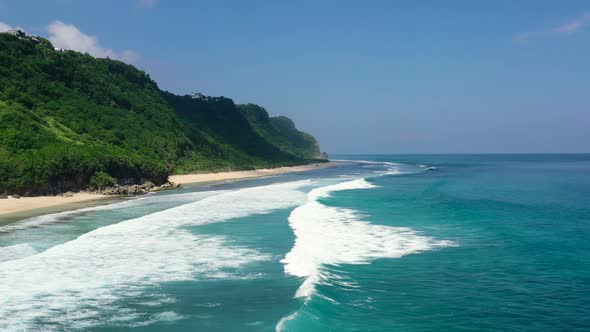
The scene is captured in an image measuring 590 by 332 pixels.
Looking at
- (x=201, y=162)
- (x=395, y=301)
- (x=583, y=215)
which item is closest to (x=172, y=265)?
(x=395, y=301)

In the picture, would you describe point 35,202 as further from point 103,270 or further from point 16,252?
point 103,270

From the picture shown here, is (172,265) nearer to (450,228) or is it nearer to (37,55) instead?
(450,228)

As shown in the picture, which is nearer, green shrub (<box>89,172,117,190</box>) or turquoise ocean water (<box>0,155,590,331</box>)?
turquoise ocean water (<box>0,155,590,331</box>)

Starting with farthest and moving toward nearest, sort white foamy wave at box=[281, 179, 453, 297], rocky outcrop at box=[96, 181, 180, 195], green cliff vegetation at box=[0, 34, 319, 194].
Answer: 1. rocky outcrop at box=[96, 181, 180, 195]
2. green cliff vegetation at box=[0, 34, 319, 194]
3. white foamy wave at box=[281, 179, 453, 297]

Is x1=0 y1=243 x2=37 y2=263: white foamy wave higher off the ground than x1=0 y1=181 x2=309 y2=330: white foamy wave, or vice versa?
x1=0 y1=243 x2=37 y2=263: white foamy wave

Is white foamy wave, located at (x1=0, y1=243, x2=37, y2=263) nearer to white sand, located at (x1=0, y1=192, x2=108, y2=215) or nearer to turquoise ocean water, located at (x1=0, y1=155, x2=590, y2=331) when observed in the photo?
turquoise ocean water, located at (x1=0, y1=155, x2=590, y2=331)

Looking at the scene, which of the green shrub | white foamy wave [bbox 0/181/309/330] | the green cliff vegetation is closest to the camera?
Answer: white foamy wave [bbox 0/181/309/330]

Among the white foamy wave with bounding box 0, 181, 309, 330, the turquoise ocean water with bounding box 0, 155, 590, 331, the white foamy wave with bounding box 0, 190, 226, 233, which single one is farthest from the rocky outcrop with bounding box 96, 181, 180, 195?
the white foamy wave with bounding box 0, 181, 309, 330

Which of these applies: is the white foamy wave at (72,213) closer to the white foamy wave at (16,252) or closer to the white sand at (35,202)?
the white sand at (35,202)

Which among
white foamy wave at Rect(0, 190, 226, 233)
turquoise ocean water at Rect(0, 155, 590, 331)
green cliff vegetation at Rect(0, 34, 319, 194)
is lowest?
turquoise ocean water at Rect(0, 155, 590, 331)

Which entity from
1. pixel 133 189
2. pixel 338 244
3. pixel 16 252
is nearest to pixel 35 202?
pixel 133 189
